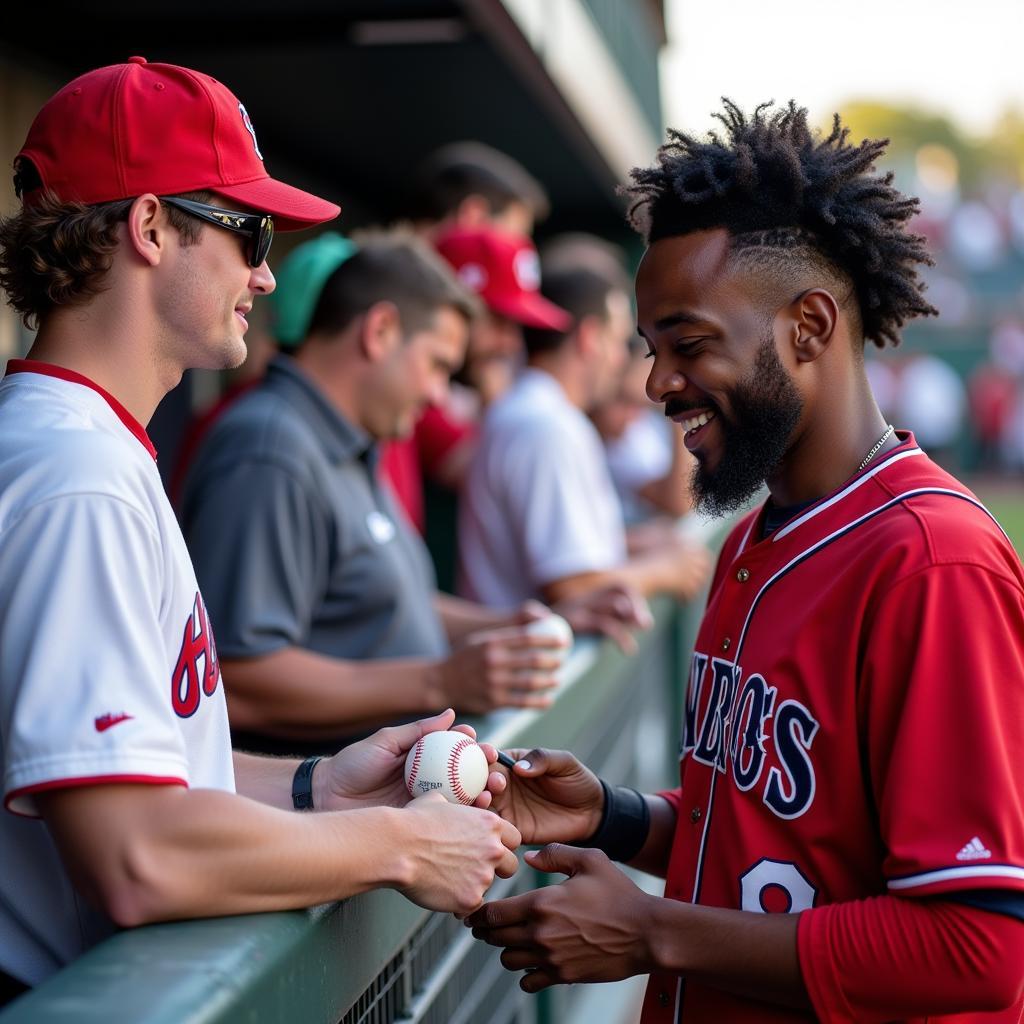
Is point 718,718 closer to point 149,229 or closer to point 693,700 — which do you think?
point 693,700

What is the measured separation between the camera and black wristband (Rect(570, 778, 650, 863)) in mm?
2135

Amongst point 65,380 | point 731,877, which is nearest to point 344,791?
point 731,877

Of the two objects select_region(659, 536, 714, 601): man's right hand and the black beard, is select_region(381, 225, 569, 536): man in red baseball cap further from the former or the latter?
the black beard

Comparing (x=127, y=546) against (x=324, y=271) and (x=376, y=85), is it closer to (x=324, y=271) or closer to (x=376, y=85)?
(x=324, y=271)

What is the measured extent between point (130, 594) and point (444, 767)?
60cm

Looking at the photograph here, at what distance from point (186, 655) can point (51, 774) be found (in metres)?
0.29

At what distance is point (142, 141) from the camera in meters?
1.69

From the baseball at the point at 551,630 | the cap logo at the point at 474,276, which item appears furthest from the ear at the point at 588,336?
the baseball at the point at 551,630

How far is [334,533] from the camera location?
3.07 meters

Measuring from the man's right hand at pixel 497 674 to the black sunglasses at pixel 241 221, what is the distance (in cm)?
125

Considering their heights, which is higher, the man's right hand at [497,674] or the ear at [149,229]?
the ear at [149,229]

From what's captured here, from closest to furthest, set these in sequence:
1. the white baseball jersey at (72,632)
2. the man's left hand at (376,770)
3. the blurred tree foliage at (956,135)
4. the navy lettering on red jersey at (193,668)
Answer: the white baseball jersey at (72,632) → the navy lettering on red jersey at (193,668) → the man's left hand at (376,770) → the blurred tree foliage at (956,135)

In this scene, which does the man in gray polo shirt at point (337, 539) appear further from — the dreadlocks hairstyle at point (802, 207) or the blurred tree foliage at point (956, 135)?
the blurred tree foliage at point (956, 135)

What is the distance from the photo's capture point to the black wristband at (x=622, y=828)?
213cm
